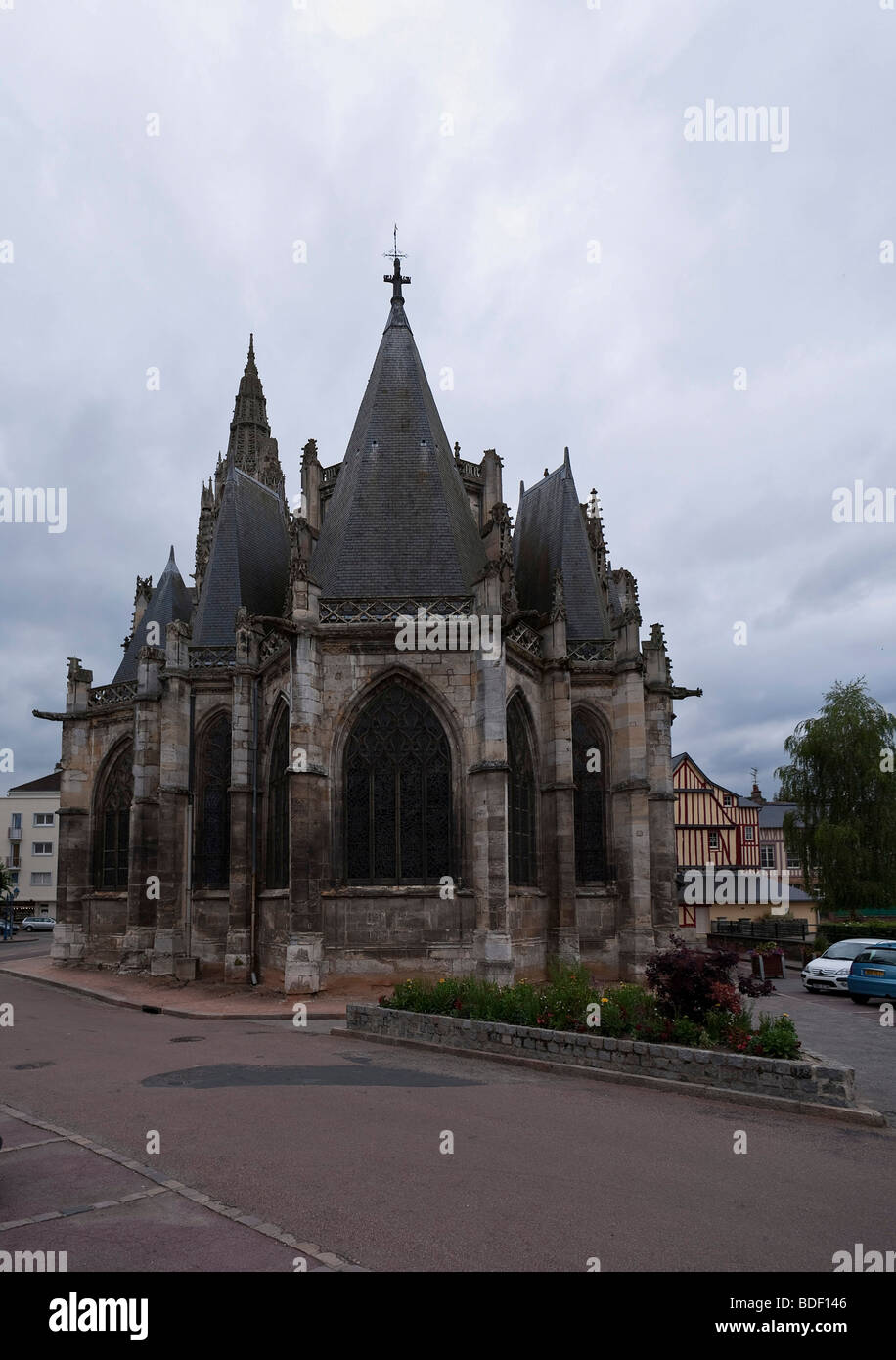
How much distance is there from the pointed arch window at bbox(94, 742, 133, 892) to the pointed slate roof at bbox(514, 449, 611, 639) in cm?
1290

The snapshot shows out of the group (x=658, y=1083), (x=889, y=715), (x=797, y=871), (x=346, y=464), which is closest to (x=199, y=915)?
(x=346, y=464)

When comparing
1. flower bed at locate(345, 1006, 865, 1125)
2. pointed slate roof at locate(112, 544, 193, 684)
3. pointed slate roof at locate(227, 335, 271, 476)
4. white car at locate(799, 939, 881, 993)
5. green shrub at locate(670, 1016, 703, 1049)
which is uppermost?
pointed slate roof at locate(227, 335, 271, 476)

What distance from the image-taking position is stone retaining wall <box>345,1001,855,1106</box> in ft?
31.4

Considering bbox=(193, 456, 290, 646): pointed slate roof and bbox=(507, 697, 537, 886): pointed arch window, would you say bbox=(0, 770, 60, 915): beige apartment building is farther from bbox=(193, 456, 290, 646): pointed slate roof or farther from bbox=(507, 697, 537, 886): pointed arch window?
bbox=(507, 697, 537, 886): pointed arch window

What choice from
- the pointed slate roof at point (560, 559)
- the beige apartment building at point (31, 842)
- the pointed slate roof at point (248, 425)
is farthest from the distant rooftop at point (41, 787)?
the pointed slate roof at point (560, 559)

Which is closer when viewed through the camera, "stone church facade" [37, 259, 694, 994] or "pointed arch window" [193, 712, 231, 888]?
"stone church facade" [37, 259, 694, 994]

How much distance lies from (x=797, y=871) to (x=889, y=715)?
1039 inches

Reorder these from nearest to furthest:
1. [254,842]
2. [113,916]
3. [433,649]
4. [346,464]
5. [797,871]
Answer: [433,649], [254,842], [346,464], [113,916], [797,871]

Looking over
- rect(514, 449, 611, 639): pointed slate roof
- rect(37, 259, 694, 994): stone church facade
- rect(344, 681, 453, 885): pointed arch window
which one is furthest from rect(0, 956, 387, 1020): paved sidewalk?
rect(514, 449, 611, 639): pointed slate roof

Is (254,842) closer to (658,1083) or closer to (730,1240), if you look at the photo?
(658,1083)

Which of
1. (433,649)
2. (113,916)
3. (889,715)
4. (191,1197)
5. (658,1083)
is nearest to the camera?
(191,1197)

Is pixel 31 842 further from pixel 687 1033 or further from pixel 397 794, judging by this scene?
pixel 687 1033
